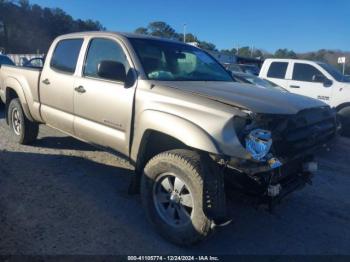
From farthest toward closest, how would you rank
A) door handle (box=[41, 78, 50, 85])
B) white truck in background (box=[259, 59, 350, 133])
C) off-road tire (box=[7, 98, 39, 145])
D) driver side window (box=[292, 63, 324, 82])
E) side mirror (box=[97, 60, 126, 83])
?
1. driver side window (box=[292, 63, 324, 82])
2. white truck in background (box=[259, 59, 350, 133])
3. off-road tire (box=[7, 98, 39, 145])
4. door handle (box=[41, 78, 50, 85])
5. side mirror (box=[97, 60, 126, 83])

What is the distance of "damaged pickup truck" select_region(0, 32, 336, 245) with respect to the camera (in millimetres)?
Result: 2857

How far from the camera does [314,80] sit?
9438 mm

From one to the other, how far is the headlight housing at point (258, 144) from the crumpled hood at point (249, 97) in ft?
0.73

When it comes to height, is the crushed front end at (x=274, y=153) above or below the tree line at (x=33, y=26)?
below

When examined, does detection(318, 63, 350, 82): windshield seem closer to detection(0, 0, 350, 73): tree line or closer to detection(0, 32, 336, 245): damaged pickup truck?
detection(0, 32, 336, 245): damaged pickup truck

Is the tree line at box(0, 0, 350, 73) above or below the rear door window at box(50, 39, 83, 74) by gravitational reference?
above

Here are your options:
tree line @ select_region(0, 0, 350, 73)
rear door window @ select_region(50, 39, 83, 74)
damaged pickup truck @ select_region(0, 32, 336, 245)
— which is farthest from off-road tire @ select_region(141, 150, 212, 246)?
tree line @ select_region(0, 0, 350, 73)

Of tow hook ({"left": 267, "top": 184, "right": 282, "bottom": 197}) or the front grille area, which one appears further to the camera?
the front grille area

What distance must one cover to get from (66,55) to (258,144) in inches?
126

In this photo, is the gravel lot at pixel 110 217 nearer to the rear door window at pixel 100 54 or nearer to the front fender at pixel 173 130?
the front fender at pixel 173 130

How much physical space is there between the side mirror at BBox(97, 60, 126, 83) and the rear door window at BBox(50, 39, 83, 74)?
43.9 inches

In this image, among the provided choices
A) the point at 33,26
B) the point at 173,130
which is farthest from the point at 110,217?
the point at 33,26

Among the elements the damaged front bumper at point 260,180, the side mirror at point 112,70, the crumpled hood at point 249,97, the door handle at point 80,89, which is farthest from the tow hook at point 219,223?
the door handle at point 80,89

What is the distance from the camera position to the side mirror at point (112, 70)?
3.55m
